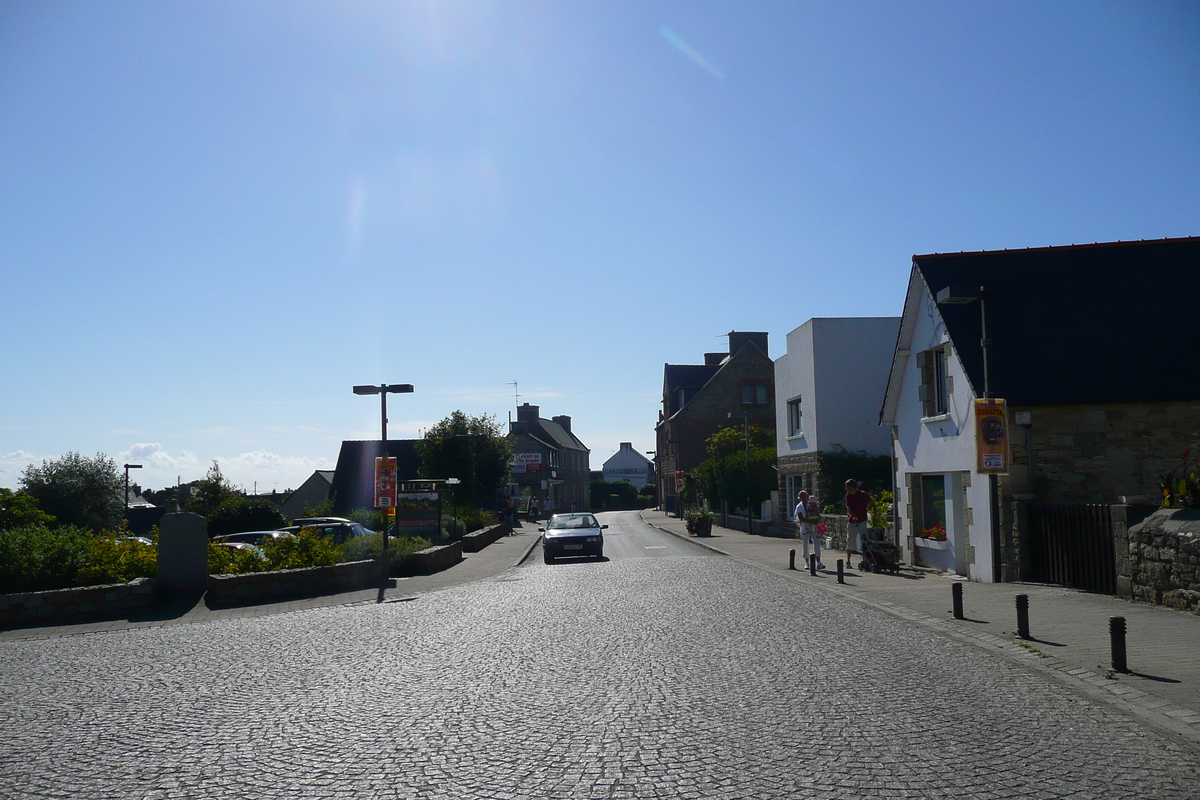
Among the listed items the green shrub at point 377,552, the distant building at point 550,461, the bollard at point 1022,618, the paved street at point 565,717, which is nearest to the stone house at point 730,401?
the distant building at point 550,461

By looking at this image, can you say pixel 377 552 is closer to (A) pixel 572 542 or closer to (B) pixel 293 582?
(B) pixel 293 582

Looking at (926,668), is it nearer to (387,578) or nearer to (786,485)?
(387,578)

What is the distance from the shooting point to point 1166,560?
1173 centimetres

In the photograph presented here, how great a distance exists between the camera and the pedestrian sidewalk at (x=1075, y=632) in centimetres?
728

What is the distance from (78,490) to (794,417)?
36.8 meters

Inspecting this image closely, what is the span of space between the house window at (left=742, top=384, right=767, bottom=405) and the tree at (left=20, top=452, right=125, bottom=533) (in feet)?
125

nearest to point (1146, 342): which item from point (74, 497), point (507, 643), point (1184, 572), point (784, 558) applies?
point (1184, 572)

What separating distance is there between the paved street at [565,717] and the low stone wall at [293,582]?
340 cm

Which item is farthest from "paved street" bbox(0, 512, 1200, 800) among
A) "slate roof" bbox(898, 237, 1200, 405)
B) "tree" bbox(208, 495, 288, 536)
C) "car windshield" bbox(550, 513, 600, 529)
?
"tree" bbox(208, 495, 288, 536)

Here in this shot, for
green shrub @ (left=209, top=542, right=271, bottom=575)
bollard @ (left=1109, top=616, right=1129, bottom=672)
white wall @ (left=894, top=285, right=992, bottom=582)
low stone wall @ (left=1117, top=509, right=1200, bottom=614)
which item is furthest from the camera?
green shrub @ (left=209, top=542, right=271, bottom=575)

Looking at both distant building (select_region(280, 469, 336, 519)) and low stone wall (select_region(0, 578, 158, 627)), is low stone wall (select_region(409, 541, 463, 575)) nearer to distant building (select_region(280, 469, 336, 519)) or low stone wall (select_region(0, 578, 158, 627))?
low stone wall (select_region(0, 578, 158, 627))

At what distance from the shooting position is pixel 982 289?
602 inches

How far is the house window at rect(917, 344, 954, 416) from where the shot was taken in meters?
19.2

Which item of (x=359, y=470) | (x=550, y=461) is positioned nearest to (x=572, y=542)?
Result: (x=359, y=470)
